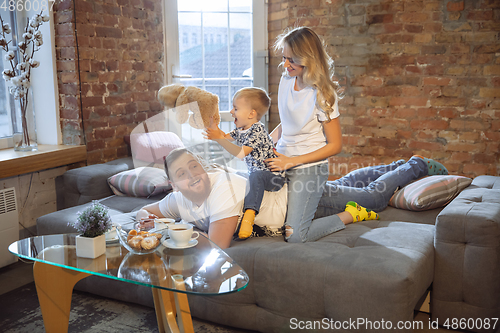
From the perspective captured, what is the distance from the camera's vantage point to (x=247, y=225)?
184 centimetres

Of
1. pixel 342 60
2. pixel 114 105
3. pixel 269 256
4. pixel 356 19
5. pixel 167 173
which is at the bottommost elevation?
pixel 269 256

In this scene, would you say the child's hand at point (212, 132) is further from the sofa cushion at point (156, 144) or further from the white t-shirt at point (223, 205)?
the white t-shirt at point (223, 205)

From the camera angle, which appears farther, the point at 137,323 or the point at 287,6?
the point at 287,6

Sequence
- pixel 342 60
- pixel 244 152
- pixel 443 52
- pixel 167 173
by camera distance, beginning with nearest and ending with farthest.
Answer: pixel 167 173, pixel 244 152, pixel 443 52, pixel 342 60

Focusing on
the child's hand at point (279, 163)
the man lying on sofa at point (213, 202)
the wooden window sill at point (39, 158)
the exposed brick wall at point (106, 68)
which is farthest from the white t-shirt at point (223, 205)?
the exposed brick wall at point (106, 68)

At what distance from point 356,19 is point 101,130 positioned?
7.11ft

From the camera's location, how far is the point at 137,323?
6.14 ft

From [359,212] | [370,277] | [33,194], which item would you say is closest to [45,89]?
Answer: [33,194]

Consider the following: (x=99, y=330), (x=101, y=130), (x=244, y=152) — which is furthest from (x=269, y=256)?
(x=101, y=130)

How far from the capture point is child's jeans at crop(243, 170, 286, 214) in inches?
73.5

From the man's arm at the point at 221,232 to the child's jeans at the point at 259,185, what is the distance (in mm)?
137

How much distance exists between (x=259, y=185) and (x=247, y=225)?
0.18 meters

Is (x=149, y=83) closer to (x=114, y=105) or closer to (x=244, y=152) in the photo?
(x=114, y=105)

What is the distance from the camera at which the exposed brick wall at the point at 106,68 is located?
9.33ft
